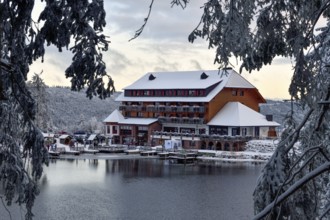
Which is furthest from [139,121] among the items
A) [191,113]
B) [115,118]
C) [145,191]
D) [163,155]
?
[145,191]

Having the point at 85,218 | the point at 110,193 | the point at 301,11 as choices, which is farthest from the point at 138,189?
the point at 301,11

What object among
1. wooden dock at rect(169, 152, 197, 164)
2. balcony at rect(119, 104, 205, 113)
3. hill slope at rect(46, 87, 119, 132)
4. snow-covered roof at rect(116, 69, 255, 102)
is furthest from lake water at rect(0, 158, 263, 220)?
hill slope at rect(46, 87, 119, 132)

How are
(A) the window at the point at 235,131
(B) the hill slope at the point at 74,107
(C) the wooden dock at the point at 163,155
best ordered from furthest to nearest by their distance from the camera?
(B) the hill slope at the point at 74,107 → (A) the window at the point at 235,131 → (C) the wooden dock at the point at 163,155

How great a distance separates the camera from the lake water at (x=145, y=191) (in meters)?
20.8

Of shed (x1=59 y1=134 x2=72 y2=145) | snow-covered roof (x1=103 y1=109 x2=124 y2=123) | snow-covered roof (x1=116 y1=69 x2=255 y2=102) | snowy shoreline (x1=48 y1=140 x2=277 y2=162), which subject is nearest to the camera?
snowy shoreline (x1=48 y1=140 x2=277 y2=162)

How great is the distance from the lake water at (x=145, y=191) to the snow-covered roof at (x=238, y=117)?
8.56m

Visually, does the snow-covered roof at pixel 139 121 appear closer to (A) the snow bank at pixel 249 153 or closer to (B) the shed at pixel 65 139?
(B) the shed at pixel 65 139

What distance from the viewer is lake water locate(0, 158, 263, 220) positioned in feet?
68.1

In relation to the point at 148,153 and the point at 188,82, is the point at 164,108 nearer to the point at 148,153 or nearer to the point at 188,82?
the point at 188,82

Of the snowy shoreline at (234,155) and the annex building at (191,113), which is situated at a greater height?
the annex building at (191,113)

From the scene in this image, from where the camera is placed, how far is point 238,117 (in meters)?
47.5

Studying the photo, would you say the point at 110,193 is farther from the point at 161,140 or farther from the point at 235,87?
the point at 235,87

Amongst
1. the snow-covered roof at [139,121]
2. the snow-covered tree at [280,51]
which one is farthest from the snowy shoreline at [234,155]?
the snow-covered tree at [280,51]

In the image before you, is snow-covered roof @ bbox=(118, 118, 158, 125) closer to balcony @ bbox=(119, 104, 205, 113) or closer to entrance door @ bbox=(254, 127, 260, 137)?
balcony @ bbox=(119, 104, 205, 113)
